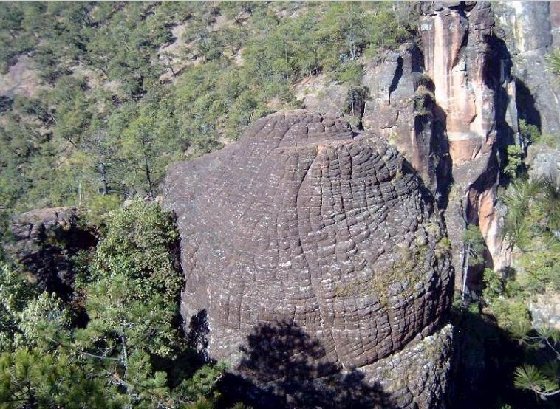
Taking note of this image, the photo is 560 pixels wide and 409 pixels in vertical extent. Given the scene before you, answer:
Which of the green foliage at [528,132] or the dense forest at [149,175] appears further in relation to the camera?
the green foliage at [528,132]

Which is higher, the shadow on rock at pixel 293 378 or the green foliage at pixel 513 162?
the green foliage at pixel 513 162

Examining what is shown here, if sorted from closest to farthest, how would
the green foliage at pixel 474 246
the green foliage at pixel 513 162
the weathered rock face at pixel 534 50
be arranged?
the green foliage at pixel 474 246, the green foliage at pixel 513 162, the weathered rock face at pixel 534 50

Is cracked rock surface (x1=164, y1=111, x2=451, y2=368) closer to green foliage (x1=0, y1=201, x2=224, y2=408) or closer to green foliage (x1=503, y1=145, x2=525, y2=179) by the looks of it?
green foliage (x1=0, y1=201, x2=224, y2=408)

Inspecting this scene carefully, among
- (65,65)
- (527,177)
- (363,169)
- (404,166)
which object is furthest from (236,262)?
(65,65)

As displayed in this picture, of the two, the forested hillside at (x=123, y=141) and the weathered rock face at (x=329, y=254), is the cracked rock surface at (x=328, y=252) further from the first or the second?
the forested hillside at (x=123, y=141)

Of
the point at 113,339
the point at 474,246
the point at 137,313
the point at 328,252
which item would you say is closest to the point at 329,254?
the point at 328,252

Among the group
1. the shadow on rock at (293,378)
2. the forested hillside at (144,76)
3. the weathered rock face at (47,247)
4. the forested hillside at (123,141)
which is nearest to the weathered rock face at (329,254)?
the shadow on rock at (293,378)

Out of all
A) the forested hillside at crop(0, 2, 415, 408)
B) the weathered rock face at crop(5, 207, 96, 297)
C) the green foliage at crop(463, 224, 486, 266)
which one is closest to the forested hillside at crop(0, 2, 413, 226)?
the forested hillside at crop(0, 2, 415, 408)
